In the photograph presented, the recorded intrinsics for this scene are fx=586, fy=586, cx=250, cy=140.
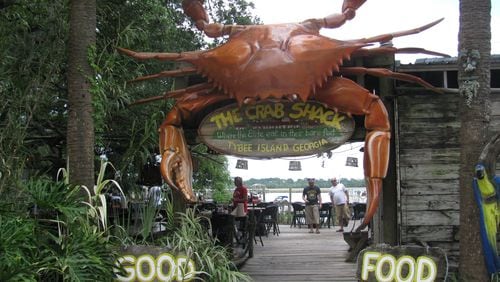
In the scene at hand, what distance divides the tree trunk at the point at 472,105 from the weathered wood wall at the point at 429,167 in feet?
5.67

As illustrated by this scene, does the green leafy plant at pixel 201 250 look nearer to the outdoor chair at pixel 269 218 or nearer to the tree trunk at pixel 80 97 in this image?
the tree trunk at pixel 80 97

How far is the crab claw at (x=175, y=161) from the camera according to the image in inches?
238

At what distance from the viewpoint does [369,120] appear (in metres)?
5.57

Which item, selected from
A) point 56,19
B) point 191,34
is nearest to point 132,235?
point 56,19

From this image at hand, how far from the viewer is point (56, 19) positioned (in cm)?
662

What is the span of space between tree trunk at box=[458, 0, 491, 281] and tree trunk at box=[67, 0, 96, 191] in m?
3.29

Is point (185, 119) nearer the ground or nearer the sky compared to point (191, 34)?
nearer the ground

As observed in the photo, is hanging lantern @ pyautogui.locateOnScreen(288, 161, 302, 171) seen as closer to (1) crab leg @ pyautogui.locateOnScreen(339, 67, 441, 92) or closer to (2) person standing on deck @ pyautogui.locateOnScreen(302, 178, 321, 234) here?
(2) person standing on deck @ pyautogui.locateOnScreen(302, 178, 321, 234)

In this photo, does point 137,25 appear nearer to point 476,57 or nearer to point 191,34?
point 191,34

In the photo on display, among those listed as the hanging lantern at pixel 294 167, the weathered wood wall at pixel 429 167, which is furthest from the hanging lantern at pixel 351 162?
the weathered wood wall at pixel 429 167

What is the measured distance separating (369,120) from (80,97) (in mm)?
2745

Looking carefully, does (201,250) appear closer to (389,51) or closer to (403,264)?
(403,264)

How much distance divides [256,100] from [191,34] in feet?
15.8

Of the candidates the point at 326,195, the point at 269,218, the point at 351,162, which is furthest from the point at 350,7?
the point at 326,195
